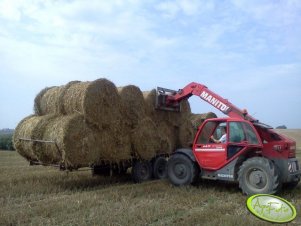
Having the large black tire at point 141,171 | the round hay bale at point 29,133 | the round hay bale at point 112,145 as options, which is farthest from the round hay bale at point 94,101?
the large black tire at point 141,171

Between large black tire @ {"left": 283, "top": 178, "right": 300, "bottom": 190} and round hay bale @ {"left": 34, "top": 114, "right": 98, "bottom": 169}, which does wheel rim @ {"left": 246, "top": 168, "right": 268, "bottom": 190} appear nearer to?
large black tire @ {"left": 283, "top": 178, "right": 300, "bottom": 190}

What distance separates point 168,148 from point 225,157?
2909 mm

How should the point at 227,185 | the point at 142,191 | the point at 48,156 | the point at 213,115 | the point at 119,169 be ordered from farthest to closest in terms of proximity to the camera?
1. the point at 213,115
2. the point at 119,169
3. the point at 227,185
4. the point at 48,156
5. the point at 142,191

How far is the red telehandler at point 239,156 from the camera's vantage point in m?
8.89

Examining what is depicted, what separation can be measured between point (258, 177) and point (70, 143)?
4.13m

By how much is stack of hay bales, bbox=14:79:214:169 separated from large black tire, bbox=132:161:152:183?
33 centimetres

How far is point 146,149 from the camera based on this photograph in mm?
11289

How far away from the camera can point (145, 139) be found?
1123 centimetres

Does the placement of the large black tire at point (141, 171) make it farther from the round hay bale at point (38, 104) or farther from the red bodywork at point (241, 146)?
the round hay bale at point (38, 104)

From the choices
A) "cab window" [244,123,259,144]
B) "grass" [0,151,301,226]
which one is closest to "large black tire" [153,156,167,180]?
"grass" [0,151,301,226]

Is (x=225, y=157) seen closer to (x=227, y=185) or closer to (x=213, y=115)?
(x=227, y=185)

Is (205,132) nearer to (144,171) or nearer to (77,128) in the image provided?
(144,171)

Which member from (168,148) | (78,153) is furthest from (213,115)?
(78,153)

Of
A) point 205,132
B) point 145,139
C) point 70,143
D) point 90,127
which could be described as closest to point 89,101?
point 90,127
